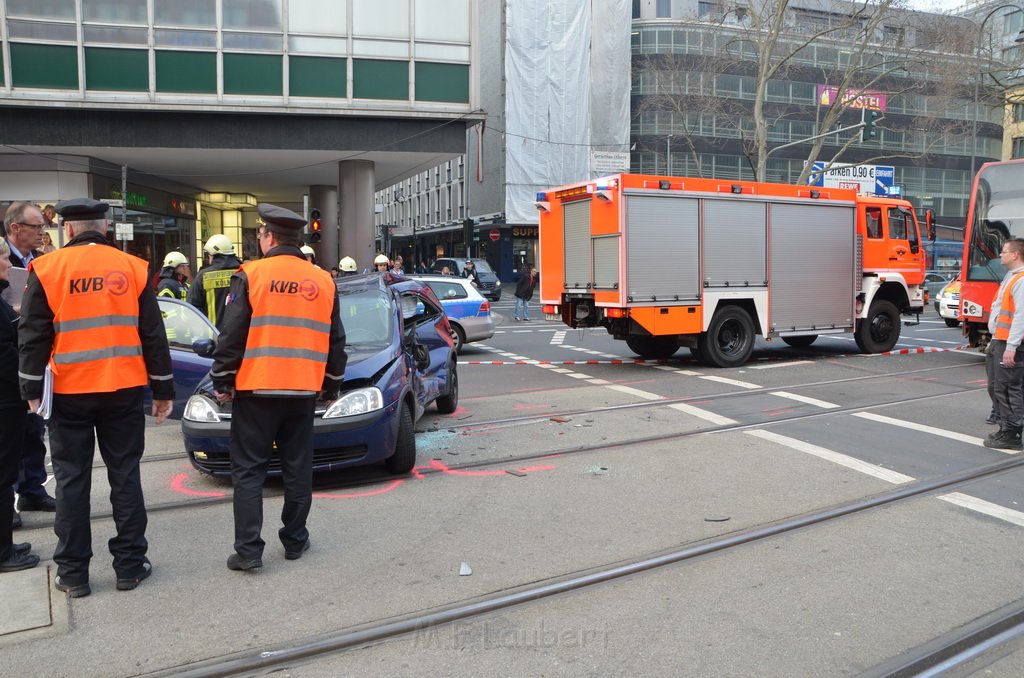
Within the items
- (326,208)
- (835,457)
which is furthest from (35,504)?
(326,208)

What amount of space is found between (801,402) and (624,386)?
2367 mm

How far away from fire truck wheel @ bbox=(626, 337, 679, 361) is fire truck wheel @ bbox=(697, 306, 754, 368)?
2.85 ft

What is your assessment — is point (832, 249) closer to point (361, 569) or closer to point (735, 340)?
point (735, 340)

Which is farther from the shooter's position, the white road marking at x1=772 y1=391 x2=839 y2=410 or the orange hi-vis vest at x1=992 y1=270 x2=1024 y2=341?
the white road marking at x1=772 y1=391 x2=839 y2=410

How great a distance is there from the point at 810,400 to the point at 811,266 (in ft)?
15.9

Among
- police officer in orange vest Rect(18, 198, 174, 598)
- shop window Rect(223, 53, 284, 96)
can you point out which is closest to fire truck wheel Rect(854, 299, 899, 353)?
police officer in orange vest Rect(18, 198, 174, 598)

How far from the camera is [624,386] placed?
11336 millimetres

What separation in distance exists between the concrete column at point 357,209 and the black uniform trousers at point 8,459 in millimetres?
18659

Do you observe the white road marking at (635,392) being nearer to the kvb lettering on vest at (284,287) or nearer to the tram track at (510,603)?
the tram track at (510,603)

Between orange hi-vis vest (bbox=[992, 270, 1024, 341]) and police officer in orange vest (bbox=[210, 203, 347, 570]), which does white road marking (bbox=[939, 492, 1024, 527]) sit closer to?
orange hi-vis vest (bbox=[992, 270, 1024, 341])

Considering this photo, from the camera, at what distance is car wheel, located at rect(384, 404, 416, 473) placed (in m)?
6.50

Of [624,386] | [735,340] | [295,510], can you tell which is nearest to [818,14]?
[735,340]

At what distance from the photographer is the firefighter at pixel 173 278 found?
31.7 ft

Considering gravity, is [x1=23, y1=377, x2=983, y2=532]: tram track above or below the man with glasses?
below
